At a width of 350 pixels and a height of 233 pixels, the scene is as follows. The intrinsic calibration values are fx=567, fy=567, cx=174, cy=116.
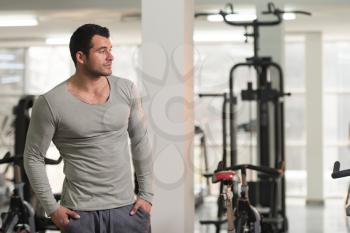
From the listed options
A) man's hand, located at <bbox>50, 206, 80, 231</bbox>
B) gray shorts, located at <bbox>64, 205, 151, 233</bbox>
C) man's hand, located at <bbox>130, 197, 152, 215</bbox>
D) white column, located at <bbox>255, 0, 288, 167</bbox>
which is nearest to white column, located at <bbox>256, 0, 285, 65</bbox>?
white column, located at <bbox>255, 0, 288, 167</bbox>

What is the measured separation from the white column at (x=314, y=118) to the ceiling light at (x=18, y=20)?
4.50 m

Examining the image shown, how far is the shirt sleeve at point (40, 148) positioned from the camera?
2109 mm

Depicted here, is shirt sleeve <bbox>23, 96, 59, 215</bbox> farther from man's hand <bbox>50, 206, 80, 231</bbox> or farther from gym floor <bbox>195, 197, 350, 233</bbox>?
gym floor <bbox>195, 197, 350, 233</bbox>

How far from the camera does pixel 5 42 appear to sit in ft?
34.1

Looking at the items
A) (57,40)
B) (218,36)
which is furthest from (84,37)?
(57,40)

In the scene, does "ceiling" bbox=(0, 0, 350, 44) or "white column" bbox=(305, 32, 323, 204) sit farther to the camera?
"white column" bbox=(305, 32, 323, 204)

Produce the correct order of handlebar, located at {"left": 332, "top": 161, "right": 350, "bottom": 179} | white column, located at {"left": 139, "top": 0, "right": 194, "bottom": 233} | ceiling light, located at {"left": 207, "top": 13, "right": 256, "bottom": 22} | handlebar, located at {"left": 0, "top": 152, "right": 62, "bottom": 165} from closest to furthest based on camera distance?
1. handlebar, located at {"left": 332, "top": 161, "right": 350, "bottom": 179}
2. white column, located at {"left": 139, "top": 0, "right": 194, "bottom": 233}
3. handlebar, located at {"left": 0, "top": 152, "right": 62, "bottom": 165}
4. ceiling light, located at {"left": 207, "top": 13, "right": 256, "bottom": 22}

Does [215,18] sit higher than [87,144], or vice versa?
[215,18]

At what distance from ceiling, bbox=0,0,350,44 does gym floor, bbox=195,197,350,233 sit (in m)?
2.62

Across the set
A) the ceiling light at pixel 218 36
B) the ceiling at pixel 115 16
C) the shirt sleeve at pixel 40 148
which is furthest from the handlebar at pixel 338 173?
the ceiling light at pixel 218 36

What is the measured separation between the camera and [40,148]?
7.04 ft

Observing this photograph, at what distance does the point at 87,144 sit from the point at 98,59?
33 centimetres

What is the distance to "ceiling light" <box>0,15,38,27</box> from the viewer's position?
24.6 feet

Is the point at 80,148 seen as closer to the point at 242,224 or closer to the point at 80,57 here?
the point at 80,57
